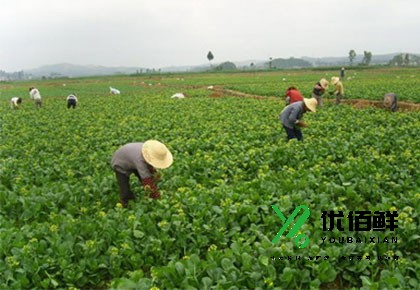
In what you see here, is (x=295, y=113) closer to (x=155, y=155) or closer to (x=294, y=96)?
(x=294, y=96)

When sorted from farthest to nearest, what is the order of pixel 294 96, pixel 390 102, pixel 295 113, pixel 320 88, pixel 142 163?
pixel 320 88 → pixel 390 102 → pixel 294 96 → pixel 295 113 → pixel 142 163

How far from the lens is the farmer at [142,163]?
5.75m

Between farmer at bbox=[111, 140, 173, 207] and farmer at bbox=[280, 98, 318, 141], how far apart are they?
4135 mm

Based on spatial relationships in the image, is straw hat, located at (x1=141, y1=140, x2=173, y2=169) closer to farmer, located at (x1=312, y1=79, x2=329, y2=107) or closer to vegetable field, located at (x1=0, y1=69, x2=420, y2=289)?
vegetable field, located at (x1=0, y1=69, x2=420, y2=289)

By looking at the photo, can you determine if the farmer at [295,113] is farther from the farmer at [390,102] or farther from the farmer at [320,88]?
the farmer at [390,102]

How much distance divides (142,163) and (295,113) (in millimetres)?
4534

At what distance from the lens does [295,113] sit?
9164mm

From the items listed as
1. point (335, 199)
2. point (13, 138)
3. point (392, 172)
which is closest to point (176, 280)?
point (335, 199)

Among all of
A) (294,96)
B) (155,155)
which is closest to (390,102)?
(294,96)

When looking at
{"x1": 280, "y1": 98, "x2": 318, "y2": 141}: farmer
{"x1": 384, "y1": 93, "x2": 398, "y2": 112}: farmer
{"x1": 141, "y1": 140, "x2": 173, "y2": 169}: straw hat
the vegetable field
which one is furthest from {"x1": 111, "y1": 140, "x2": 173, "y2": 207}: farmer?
{"x1": 384, "y1": 93, "x2": 398, "y2": 112}: farmer

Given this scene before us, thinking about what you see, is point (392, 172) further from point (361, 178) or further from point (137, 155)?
point (137, 155)

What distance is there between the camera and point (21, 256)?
4617 millimetres

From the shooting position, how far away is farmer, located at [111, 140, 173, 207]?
5.75m

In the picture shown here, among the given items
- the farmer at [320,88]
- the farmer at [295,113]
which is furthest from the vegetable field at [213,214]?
the farmer at [320,88]
